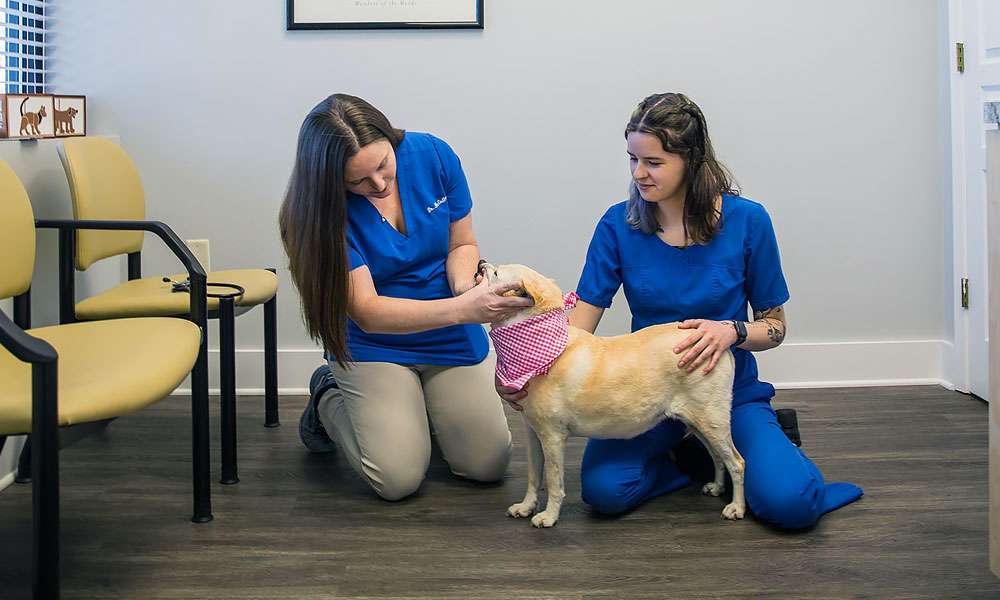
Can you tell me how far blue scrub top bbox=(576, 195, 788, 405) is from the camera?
2418 mm

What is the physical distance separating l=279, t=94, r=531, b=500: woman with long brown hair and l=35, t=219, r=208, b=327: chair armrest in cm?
20

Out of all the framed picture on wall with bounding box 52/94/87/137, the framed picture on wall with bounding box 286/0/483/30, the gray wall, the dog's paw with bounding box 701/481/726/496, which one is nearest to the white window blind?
the gray wall

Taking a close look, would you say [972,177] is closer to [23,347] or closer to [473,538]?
[473,538]

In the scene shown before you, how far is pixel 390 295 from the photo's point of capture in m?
2.59

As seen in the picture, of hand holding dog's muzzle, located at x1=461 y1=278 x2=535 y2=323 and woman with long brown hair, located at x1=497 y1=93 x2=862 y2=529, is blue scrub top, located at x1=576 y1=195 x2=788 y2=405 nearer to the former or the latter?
woman with long brown hair, located at x1=497 y1=93 x2=862 y2=529

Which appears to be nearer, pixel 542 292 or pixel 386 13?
pixel 542 292

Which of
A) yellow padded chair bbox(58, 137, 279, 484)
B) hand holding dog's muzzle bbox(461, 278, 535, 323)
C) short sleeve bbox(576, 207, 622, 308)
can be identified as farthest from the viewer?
yellow padded chair bbox(58, 137, 279, 484)

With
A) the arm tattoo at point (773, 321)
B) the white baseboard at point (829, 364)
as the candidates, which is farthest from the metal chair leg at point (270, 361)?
the arm tattoo at point (773, 321)

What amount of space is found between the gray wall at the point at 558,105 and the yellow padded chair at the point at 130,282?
1.27ft

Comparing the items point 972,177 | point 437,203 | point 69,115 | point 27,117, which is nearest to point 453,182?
point 437,203

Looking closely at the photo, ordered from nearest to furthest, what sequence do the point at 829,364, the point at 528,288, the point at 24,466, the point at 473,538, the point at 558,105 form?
the point at 528,288 → the point at 473,538 → the point at 24,466 → the point at 558,105 → the point at 829,364

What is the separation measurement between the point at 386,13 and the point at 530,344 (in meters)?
1.66

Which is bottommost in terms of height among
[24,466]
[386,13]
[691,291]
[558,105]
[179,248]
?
[24,466]

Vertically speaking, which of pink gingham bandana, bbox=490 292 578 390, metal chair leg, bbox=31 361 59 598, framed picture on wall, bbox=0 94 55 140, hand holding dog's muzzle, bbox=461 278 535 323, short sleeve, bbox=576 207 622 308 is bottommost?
metal chair leg, bbox=31 361 59 598
